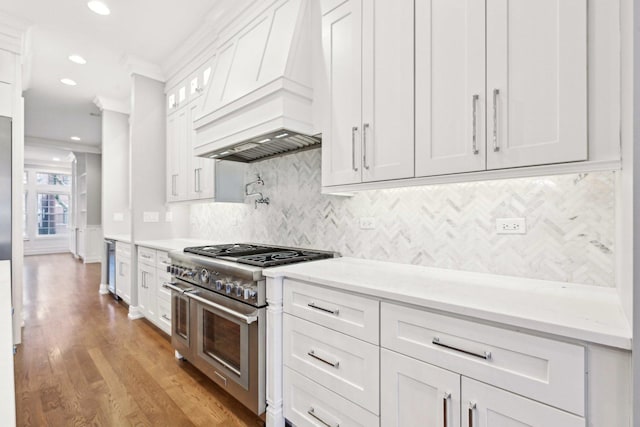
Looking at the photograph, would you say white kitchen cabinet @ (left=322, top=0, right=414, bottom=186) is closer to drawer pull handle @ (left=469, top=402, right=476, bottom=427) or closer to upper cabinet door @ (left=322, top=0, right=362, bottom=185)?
upper cabinet door @ (left=322, top=0, right=362, bottom=185)

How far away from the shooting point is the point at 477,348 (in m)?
1.09

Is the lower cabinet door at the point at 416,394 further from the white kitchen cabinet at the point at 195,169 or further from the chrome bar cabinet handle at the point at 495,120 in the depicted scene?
the white kitchen cabinet at the point at 195,169

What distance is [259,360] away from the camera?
5.92ft

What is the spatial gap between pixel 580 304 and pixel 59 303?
5.55 metres

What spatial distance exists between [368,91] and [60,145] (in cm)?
835

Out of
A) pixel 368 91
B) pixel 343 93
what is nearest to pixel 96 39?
pixel 343 93

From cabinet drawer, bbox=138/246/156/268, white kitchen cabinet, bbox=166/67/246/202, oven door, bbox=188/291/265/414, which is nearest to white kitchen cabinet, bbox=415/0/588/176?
oven door, bbox=188/291/265/414

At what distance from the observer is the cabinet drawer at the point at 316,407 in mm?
1441

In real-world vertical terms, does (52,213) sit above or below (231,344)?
above

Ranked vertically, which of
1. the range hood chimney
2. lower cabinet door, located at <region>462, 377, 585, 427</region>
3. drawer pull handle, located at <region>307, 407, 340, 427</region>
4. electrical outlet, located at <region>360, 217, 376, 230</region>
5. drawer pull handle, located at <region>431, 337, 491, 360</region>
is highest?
the range hood chimney

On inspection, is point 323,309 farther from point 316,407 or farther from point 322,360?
point 316,407

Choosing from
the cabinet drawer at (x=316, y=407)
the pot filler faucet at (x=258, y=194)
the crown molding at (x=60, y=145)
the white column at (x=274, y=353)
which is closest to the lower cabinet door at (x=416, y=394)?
the cabinet drawer at (x=316, y=407)

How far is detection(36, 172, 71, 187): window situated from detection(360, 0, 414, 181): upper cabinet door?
11252 millimetres

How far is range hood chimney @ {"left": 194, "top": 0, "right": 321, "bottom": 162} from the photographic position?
6.47 feet
